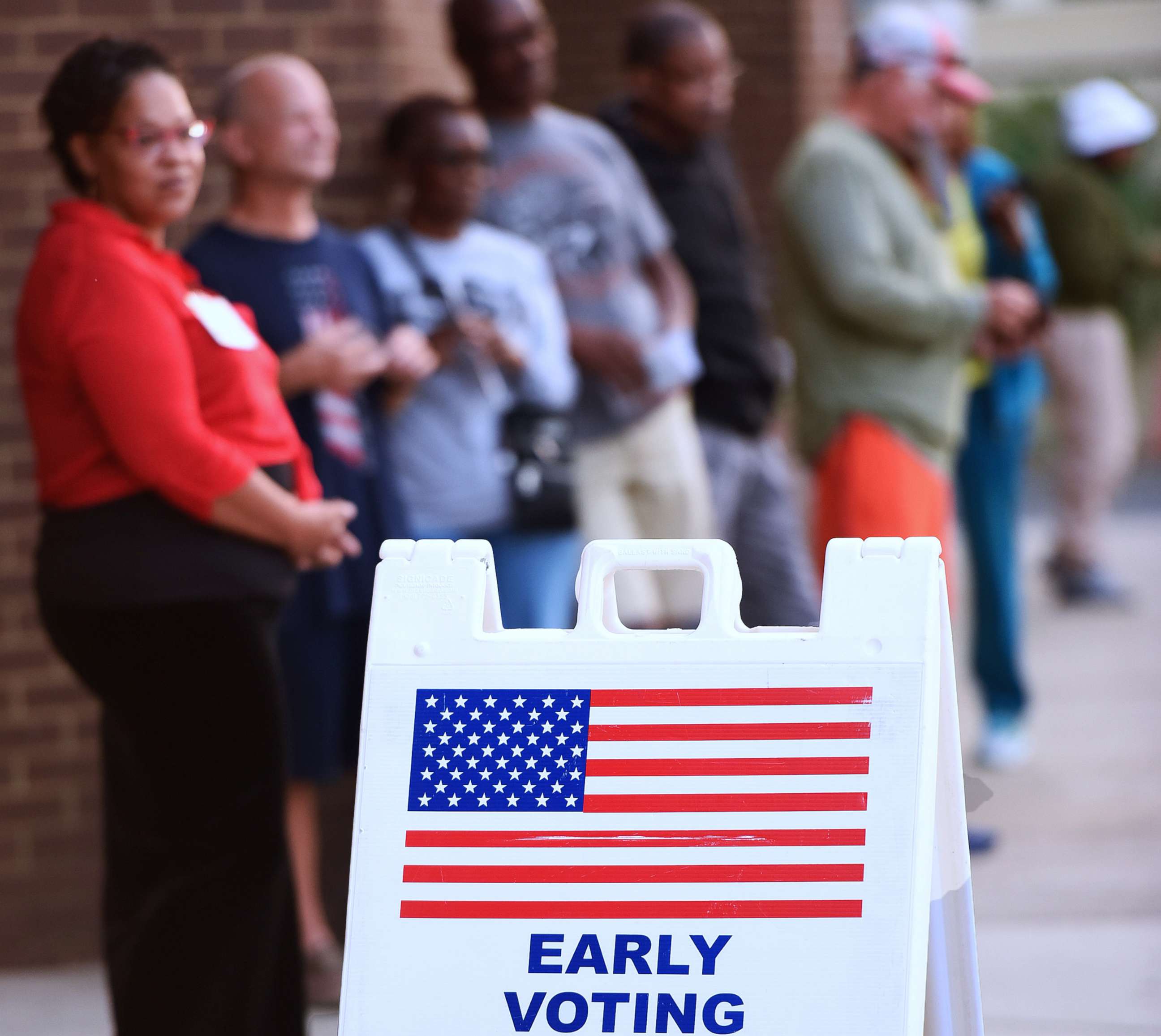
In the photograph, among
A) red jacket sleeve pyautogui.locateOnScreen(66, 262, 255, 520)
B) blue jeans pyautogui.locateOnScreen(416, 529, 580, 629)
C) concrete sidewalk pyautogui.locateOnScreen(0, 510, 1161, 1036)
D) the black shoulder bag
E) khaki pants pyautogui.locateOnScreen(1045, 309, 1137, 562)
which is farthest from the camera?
khaki pants pyautogui.locateOnScreen(1045, 309, 1137, 562)

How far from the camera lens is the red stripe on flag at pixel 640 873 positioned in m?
2.71

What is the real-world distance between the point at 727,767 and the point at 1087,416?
7507 millimetres

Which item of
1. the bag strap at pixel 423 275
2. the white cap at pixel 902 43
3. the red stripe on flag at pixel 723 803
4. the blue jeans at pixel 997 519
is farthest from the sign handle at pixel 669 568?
the blue jeans at pixel 997 519

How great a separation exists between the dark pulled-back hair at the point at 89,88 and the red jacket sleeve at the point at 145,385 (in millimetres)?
300

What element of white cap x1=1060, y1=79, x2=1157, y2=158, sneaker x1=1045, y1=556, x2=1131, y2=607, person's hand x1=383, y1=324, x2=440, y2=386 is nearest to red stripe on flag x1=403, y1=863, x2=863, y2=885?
person's hand x1=383, y1=324, x2=440, y2=386

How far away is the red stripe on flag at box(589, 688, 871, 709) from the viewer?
2.77 metres

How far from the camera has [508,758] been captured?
2.80 meters

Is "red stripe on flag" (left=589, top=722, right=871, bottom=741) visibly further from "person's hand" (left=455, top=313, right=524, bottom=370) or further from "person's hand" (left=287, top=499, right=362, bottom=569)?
"person's hand" (left=455, top=313, right=524, bottom=370)

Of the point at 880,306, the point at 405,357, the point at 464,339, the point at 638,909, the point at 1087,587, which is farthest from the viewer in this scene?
the point at 1087,587

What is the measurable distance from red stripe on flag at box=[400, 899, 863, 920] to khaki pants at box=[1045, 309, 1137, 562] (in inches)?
283

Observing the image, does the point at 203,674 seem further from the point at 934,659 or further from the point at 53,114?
the point at 934,659

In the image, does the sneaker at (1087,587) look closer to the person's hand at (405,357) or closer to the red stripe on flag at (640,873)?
the person's hand at (405,357)

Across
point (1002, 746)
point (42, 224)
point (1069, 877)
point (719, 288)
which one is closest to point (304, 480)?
point (42, 224)

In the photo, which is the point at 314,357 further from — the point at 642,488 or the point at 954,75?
the point at 954,75
